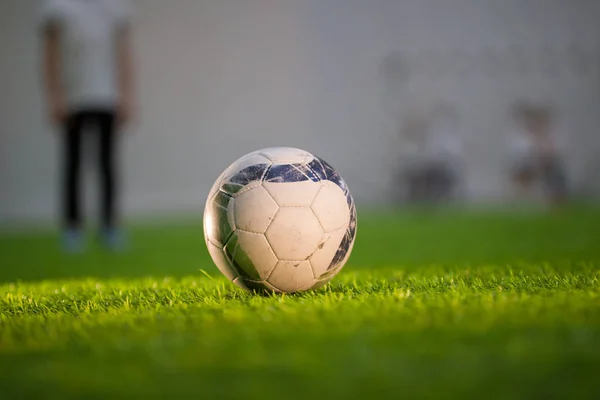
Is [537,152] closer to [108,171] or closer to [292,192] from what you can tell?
[108,171]

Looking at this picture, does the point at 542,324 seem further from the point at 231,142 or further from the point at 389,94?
the point at 389,94

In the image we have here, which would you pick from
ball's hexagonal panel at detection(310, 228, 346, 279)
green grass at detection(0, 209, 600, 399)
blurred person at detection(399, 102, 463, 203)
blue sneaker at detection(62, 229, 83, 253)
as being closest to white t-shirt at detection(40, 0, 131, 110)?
blue sneaker at detection(62, 229, 83, 253)

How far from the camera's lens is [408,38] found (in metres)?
13.2

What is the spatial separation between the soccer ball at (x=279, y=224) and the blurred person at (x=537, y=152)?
8.28 m

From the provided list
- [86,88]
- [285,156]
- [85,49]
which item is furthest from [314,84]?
[285,156]

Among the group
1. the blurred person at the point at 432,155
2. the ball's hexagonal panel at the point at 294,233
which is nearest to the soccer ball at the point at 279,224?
the ball's hexagonal panel at the point at 294,233

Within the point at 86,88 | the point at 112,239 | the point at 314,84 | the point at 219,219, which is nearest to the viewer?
the point at 219,219

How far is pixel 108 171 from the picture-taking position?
455 centimetres

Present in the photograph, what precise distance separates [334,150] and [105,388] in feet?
38.6

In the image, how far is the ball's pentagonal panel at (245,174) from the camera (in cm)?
198

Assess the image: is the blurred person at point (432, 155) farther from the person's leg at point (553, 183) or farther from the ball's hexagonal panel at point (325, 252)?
the ball's hexagonal panel at point (325, 252)

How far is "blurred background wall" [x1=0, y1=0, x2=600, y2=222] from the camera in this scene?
11562 millimetres

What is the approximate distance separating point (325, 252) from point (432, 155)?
10.6m

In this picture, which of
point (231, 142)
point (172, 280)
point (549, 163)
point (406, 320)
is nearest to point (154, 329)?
point (406, 320)
